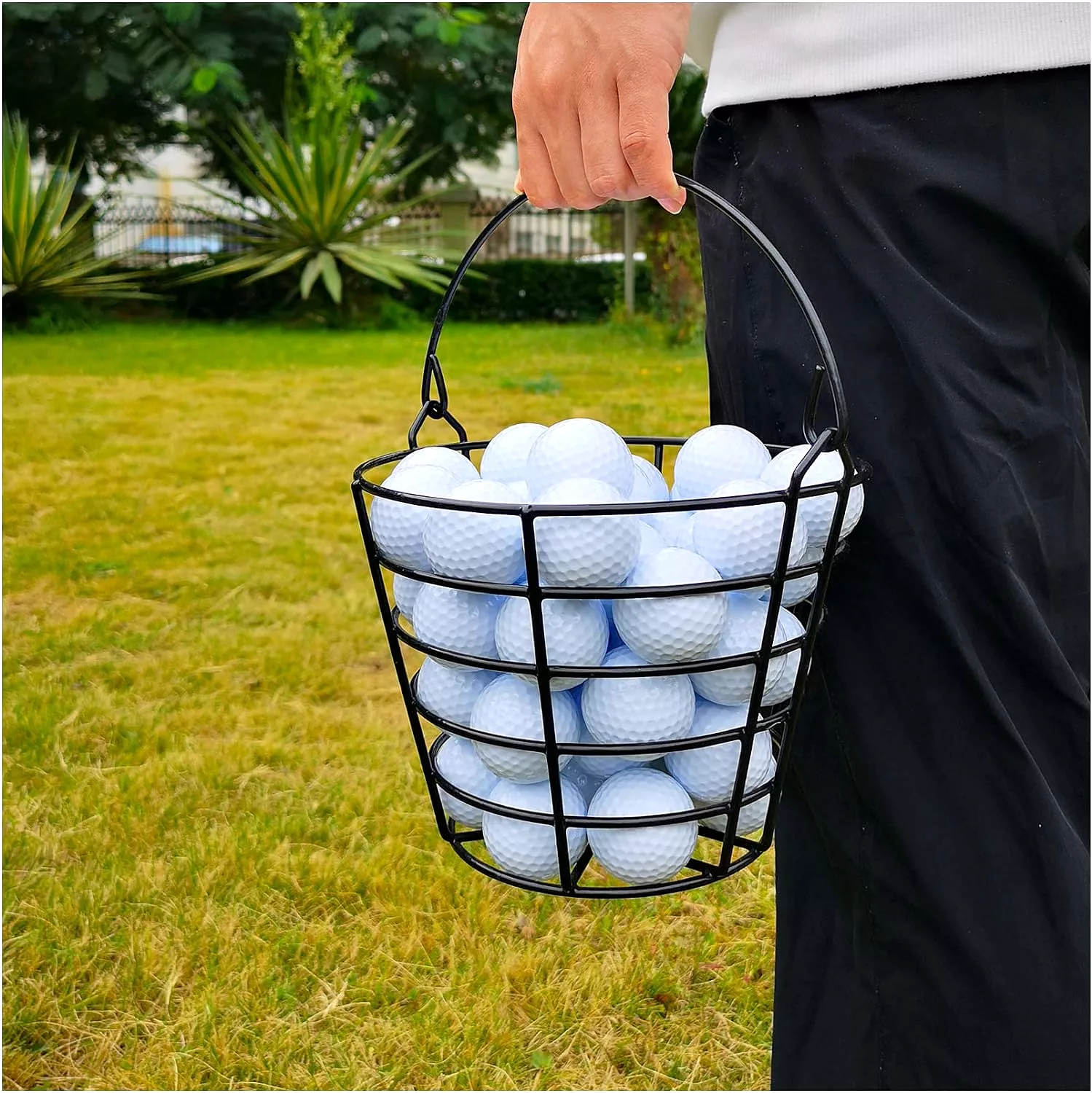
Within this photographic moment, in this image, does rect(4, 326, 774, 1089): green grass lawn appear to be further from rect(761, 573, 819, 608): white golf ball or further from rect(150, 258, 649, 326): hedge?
rect(150, 258, 649, 326): hedge

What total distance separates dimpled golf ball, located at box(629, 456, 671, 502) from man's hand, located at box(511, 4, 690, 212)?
187 mm

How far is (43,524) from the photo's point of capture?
317 centimetres

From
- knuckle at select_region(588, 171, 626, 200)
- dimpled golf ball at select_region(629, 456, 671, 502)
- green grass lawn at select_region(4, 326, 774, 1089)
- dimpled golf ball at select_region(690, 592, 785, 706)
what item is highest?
knuckle at select_region(588, 171, 626, 200)

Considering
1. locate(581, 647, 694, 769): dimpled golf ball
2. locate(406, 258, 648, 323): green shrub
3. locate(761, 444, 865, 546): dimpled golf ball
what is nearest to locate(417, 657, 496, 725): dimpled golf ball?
locate(581, 647, 694, 769): dimpled golf ball

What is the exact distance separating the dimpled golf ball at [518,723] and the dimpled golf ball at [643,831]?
44 mm

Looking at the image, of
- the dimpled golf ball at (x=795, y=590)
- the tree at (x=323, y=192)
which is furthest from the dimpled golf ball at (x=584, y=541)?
the tree at (x=323, y=192)

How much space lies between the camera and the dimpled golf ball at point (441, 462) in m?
0.81

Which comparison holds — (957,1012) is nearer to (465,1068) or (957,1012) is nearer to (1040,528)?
(1040,528)

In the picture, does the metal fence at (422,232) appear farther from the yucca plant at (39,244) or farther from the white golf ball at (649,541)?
the white golf ball at (649,541)

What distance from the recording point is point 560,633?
2.38ft

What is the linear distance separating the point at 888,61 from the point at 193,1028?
1.17 m

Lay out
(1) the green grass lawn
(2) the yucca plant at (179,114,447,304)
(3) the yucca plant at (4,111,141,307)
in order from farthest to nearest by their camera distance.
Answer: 1. (2) the yucca plant at (179,114,447,304)
2. (3) the yucca plant at (4,111,141,307)
3. (1) the green grass lawn

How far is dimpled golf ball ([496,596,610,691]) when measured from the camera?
73 cm

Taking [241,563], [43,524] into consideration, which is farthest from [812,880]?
[43,524]
